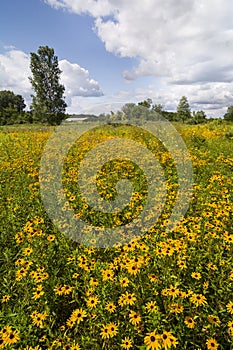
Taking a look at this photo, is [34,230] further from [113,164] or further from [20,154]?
[20,154]

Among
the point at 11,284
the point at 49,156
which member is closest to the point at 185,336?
the point at 11,284

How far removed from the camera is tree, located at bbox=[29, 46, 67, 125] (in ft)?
116

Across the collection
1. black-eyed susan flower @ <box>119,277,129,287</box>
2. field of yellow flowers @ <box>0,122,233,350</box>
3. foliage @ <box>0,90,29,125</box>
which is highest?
foliage @ <box>0,90,29,125</box>

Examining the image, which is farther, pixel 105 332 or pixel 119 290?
pixel 119 290

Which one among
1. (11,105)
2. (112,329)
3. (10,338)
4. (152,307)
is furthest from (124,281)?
(11,105)

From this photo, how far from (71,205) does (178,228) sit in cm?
187

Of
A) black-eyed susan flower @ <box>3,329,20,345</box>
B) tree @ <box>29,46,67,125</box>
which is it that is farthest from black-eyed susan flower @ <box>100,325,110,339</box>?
tree @ <box>29,46,67,125</box>

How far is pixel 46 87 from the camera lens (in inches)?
1422

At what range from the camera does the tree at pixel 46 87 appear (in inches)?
1389

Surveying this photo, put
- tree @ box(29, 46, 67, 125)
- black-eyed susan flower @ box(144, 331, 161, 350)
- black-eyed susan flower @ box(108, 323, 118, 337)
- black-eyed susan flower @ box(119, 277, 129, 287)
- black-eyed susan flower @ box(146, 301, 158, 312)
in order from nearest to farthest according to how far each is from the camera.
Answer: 1. black-eyed susan flower @ box(144, 331, 161, 350)
2. black-eyed susan flower @ box(108, 323, 118, 337)
3. black-eyed susan flower @ box(146, 301, 158, 312)
4. black-eyed susan flower @ box(119, 277, 129, 287)
5. tree @ box(29, 46, 67, 125)

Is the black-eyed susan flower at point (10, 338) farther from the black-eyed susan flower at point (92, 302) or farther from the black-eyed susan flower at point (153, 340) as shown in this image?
the black-eyed susan flower at point (153, 340)

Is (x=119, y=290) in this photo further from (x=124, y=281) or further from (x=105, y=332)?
(x=105, y=332)

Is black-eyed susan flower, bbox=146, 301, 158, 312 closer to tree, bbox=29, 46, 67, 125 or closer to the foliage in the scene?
tree, bbox=29, 46, 67, 125

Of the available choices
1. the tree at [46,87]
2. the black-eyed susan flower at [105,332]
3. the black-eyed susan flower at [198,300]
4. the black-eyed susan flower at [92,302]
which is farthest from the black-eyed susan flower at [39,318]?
the tree at [46,87]
